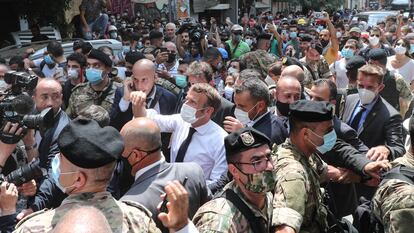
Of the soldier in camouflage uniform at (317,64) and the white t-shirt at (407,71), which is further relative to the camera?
the white t-shirt at (407,71)

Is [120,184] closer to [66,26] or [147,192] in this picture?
[147,192]

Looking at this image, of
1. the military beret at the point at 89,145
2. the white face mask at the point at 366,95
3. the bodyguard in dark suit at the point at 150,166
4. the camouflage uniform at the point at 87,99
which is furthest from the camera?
the camouflage uniform at the point at 87,99

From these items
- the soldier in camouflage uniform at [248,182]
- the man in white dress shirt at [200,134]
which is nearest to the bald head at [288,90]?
the man in white dress shirt at [200,134]

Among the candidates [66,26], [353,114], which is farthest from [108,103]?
[66,26]

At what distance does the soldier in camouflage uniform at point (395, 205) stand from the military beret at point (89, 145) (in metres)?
1.42

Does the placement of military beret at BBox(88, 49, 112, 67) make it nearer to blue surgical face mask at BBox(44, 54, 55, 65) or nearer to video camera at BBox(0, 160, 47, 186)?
blue surgical face mask at BBox(44, 54, 55, 65)

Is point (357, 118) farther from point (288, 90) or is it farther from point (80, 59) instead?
point (80, 59)

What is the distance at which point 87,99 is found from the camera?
573cm

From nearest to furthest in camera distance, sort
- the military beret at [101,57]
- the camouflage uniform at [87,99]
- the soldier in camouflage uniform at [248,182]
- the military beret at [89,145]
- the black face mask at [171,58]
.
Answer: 1. the military beret at [89,145]
2. the soldier in camouflage uniform at [248,182]
3. the camouflage uniform at [87,99]
4. the military beret at [101,57]
5. the black face mask at [171,58]

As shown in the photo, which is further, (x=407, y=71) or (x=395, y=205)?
(x=407, y=71)

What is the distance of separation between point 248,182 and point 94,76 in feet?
11.7

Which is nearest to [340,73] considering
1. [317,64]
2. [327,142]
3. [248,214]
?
[317,64]

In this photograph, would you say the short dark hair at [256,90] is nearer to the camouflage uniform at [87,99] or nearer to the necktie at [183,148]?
the necktie at [183,148]

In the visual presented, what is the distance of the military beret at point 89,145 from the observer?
7.85ft
